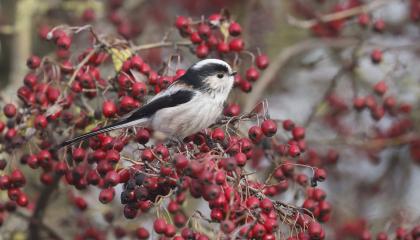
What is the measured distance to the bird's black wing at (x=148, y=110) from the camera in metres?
4.12

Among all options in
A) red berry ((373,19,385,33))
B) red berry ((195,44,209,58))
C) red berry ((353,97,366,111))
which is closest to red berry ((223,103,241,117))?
red berry ((195,44,209,58))

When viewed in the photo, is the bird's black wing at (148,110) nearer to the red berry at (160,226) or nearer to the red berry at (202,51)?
the red berry at (202,51)

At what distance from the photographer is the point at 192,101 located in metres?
4.44

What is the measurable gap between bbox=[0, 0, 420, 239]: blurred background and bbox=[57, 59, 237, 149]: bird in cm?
134

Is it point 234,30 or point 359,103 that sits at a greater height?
point 234,30

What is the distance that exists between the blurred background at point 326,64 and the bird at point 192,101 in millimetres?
1338

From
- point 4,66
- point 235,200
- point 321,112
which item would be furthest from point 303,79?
point 235,200

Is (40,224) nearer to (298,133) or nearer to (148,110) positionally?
(148,110)

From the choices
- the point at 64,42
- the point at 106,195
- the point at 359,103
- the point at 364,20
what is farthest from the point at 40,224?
the point at 364,20

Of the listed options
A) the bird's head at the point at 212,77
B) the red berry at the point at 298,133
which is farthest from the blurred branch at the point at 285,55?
the bird's head at the point at 212,77

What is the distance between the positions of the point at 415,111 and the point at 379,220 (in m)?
1.31

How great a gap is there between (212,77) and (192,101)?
6.8 inches

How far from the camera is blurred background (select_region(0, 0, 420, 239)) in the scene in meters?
6.30

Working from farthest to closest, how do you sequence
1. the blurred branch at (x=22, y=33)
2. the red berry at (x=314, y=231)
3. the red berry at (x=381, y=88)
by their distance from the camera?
1. the blurred branch at (x=22, y=33)
2. the red berry at (x=381, y=88)
3. the red berry at (x=314, y=231)
